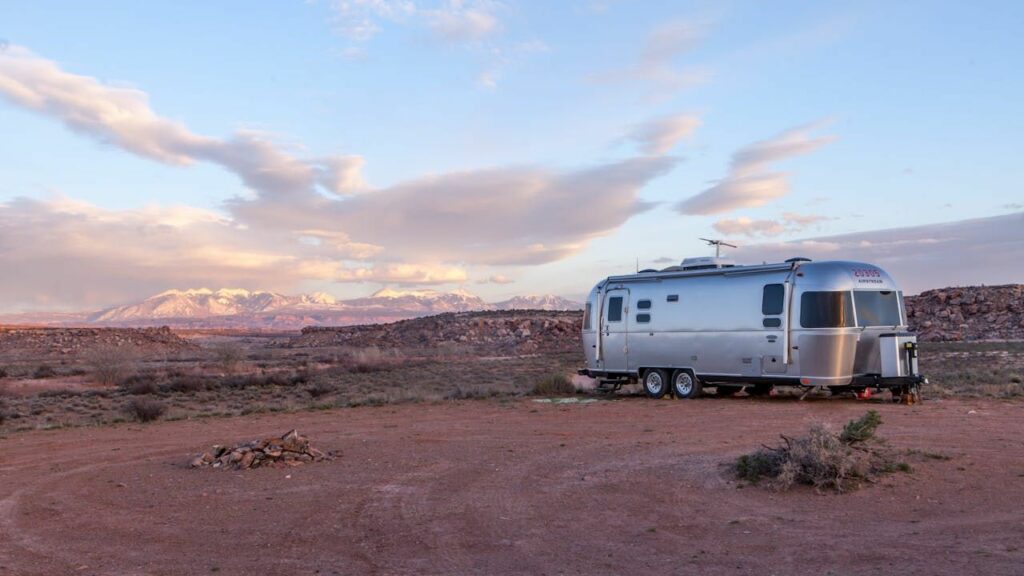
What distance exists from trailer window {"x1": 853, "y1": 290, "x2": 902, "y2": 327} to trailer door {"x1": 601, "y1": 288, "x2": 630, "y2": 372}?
18.2 feet

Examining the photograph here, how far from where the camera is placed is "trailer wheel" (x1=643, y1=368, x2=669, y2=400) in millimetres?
20706

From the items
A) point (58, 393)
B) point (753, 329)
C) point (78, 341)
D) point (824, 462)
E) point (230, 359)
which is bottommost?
point (58, 393)

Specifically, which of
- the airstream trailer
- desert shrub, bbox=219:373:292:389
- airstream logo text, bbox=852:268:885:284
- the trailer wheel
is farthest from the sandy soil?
desert shrub, bbox=219:373:292:389

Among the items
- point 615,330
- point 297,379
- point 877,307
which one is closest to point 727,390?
point 615,330

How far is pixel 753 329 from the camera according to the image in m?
18.6

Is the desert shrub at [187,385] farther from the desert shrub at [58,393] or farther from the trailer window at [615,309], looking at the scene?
the trailer window at [615,309]

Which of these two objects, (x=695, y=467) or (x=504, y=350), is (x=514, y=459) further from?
(x=504, y=350)

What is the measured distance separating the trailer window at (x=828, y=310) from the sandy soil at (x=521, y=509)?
2.74m

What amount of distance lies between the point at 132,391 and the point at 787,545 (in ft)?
87.1

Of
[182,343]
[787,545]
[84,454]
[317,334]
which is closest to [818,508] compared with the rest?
[787,545]

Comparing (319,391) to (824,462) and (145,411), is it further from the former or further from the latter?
(824,462)

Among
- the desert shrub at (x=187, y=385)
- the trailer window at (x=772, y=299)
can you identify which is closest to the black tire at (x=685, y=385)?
the trailer window at (x=772, y=299)

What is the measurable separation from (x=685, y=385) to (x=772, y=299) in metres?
3.24

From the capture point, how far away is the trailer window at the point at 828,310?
1741cm
